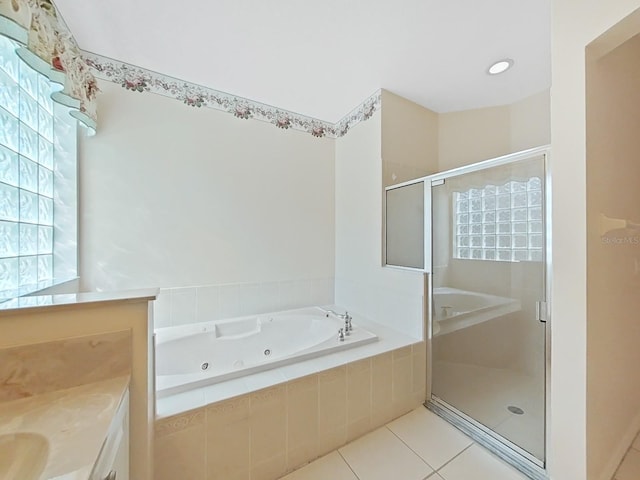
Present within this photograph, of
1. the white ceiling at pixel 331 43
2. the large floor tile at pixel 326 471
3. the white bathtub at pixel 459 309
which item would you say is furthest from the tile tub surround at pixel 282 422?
the white ceiling at pixel 331 43

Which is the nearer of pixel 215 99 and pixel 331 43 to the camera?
pixel 331 43

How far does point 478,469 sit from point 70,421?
1.69 meters

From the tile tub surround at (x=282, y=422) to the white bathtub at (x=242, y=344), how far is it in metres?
0.17

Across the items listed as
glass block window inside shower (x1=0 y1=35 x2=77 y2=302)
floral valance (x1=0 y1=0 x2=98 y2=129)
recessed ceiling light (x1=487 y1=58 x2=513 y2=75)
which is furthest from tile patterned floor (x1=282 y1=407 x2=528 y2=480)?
recessed ceiling light (x1=487 y1=58 x2=513 y2=75)

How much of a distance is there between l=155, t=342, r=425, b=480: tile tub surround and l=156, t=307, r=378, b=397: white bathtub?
166 mm

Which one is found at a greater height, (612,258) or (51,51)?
(51,51)

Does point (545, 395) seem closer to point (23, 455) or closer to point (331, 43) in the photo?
point (23, 455)

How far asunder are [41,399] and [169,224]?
1.39 m

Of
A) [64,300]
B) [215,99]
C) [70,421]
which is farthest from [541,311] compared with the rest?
[215,99]

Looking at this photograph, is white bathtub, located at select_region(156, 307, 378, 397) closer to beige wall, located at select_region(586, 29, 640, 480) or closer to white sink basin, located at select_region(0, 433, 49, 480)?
white sink basin, located at select_region(0, 433, 49, 480)

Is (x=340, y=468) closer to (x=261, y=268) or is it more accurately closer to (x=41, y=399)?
(x=41, y=399)

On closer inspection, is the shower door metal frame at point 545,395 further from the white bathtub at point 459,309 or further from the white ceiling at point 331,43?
the white ceiling at point 331,43

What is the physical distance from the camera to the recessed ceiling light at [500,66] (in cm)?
163

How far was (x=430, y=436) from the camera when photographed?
145 centimetres
